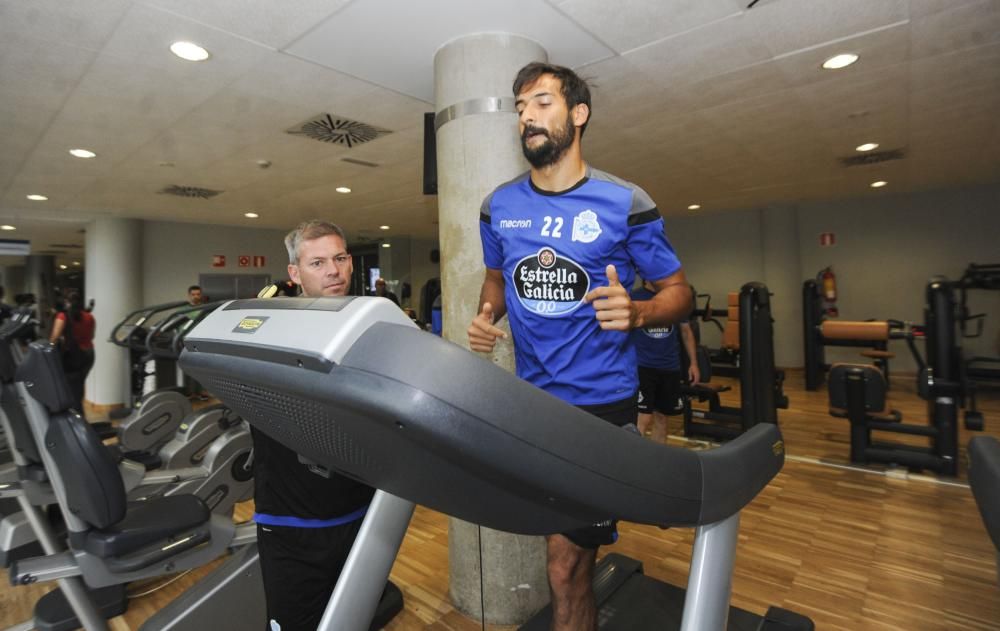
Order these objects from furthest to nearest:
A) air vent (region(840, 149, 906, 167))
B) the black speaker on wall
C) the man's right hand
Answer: air vent (region(840, 149, 906, 167)) → the black speaker on wall → the man's right hand

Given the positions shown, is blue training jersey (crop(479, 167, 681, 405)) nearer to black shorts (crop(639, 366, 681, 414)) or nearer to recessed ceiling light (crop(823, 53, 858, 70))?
black shorts (crop(639, 366, 681, 414))

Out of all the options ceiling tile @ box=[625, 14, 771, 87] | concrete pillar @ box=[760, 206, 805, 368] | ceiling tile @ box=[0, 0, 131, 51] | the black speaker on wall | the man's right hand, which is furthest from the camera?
concrete pillar @ box=[760, 206, 805, 368]

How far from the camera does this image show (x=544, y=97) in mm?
1375

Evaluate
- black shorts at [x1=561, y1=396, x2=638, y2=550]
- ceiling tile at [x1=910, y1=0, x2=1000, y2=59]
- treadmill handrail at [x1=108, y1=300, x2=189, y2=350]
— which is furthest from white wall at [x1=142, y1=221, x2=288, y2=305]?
ceiling tile at [x1=910, y1=0, x2=1000, y2=59]

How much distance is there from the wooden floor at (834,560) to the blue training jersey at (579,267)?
1377mm

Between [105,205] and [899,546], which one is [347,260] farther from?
[105,205]

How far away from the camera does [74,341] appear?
5.00 metres

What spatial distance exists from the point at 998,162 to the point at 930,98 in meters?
3.32

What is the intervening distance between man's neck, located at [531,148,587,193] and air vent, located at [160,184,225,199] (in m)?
5.92

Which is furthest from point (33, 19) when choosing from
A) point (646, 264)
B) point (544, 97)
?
point (646, 264)

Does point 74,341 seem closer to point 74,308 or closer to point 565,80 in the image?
point 74,308

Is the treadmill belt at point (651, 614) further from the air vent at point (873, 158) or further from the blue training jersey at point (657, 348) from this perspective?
the air vent at point (873, 158)

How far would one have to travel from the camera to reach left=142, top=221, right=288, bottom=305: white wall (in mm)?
8078

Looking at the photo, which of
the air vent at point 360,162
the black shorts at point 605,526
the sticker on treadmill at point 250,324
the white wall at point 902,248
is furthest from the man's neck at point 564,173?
the white wall at point 902,248
